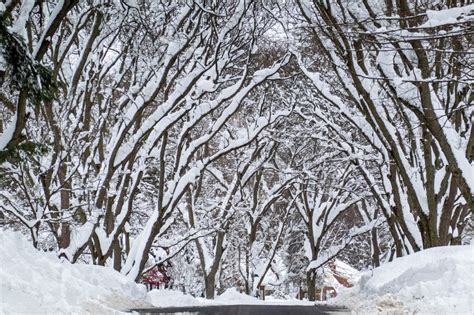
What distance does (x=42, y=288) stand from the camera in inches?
242

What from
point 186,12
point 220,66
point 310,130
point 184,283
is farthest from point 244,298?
point 184,283

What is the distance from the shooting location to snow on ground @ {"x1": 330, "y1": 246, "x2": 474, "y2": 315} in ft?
21.7

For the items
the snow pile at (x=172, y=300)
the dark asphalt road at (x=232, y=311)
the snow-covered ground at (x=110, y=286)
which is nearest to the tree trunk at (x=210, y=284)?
the snow pile at (x=172, y=300)

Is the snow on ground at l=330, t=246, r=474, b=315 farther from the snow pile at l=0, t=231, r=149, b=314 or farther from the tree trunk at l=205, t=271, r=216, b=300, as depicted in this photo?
the tree trunk at l=205, t=271, r=216, b=300

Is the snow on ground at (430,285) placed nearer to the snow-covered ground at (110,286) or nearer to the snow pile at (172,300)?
the snow-covered ground at (110,286)

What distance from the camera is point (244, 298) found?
696 inches

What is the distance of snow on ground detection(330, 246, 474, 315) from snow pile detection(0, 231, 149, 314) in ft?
12.3

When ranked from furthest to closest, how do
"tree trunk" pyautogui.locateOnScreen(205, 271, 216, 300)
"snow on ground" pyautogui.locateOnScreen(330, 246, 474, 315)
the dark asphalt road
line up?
1. "tree trunk" pyautogui.locateOnScreen(205, 271, 216, 300)
2. the dark asphalt road
3. "snow on ground" pyautogui.locateOnScreen(330, 246, 474, 315)

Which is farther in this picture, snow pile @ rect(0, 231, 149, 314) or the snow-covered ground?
the snow-covered ground

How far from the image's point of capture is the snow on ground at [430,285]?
6605mm

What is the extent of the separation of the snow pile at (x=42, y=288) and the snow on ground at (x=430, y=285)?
3.76 meters

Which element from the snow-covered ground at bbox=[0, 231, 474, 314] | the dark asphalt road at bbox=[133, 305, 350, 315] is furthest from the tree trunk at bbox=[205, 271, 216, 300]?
the snow-covered ground at bbox=[0, 231, 474, 314]

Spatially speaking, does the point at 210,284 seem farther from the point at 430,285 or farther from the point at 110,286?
the point at 430,285

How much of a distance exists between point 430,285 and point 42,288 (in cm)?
475
